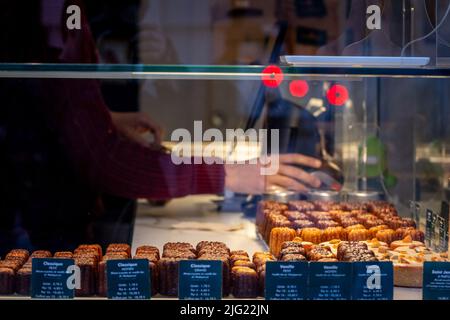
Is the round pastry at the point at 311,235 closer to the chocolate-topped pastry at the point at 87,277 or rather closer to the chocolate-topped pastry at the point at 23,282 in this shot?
the chocolate-topped pastry at the point at 87,277

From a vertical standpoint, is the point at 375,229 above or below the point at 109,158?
below

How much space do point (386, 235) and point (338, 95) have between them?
2.31 ft

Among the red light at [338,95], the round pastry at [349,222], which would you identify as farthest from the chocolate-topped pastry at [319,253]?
the red light at [338,95]

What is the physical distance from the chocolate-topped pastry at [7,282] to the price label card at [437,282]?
3.28ft

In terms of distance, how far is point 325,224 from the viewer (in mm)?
2172

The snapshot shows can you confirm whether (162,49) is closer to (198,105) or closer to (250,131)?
(198,105)

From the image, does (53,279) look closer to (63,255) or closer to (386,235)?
(63,255)

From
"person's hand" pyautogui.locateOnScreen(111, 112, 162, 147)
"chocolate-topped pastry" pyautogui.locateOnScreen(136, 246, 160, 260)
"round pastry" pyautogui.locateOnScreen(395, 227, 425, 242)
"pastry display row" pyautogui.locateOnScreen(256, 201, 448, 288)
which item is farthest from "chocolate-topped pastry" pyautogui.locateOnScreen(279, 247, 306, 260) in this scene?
"person's hand" pyautogui.locateOnScreen(111, 112, 162, 147)

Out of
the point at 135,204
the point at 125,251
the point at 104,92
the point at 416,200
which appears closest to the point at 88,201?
the point at 135,204

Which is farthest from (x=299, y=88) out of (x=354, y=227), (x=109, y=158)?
(x=109, y=158)

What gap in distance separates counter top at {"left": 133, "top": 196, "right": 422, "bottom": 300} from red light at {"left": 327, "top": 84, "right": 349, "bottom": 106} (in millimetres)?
550

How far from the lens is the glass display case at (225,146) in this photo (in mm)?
1895

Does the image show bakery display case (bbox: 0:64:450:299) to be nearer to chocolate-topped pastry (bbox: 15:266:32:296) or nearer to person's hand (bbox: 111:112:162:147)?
chocolate-topped pastry (bbox: 15:266:32:296)

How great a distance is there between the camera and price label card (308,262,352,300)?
1677 mm
